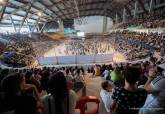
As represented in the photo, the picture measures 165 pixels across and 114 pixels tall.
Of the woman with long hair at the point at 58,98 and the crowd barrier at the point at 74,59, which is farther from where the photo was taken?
the crowd barrier at the point at 74,59

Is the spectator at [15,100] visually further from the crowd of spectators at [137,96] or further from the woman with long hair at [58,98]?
the crowd of spectators at [137,96]

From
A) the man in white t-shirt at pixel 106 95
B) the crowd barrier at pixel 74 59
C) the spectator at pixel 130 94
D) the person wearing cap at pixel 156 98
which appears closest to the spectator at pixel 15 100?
the spectator at pixel 130 94

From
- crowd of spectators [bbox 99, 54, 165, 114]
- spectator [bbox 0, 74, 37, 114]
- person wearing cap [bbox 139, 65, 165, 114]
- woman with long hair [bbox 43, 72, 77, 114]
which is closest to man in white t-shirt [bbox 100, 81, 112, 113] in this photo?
crowd of spectators [bbox 99, 54, 165, 114]

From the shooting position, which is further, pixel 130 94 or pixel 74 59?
pixel 74 59

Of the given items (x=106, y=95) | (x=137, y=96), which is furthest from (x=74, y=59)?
(x=137, y=96)

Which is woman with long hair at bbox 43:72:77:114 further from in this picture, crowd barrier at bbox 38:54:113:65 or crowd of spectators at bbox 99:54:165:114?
crowd barrier at bbox 38:54:113:65

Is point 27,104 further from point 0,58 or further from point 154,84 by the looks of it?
point 0,58

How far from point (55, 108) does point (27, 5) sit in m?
36.9

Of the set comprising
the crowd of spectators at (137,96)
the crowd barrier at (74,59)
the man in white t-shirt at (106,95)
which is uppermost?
the crowd of spectators at (137,96)

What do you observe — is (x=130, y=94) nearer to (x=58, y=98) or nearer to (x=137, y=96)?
(x=137, y=96)

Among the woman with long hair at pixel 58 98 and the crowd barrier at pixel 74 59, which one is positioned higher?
the woman with long hair at pixel 58 98

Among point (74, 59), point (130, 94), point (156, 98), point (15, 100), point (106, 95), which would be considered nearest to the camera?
point (15, 100)

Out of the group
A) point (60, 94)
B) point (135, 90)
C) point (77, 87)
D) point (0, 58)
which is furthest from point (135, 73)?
point (0, 58)

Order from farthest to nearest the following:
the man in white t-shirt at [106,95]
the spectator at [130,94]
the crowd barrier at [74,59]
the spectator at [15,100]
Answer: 1. the crowd barrier at [74,59]
2. the man in white t-shirt at [106,95]
3. the spectator at [130,94]
4. the spectator at [15,100]
